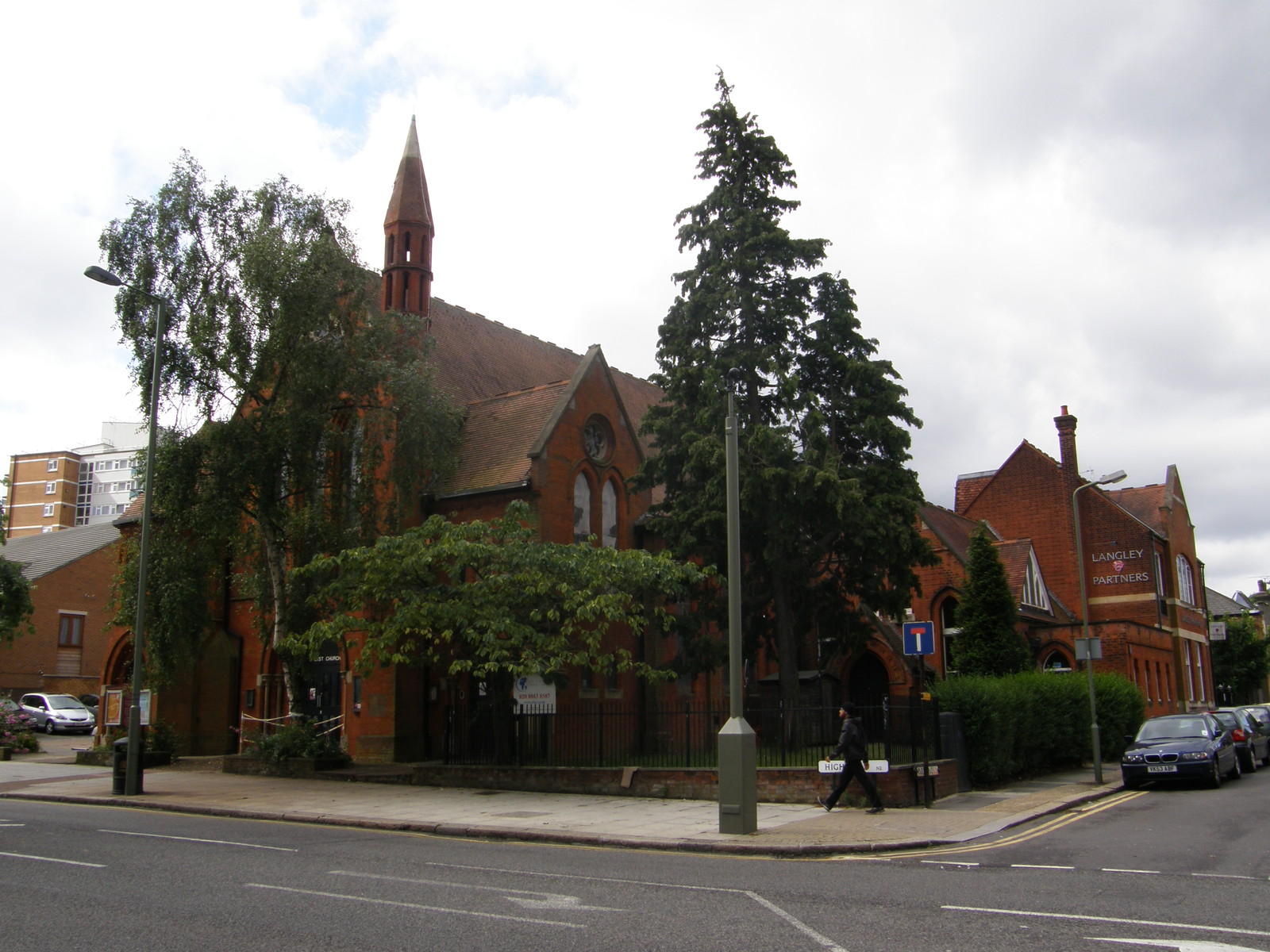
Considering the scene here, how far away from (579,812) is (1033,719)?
11455mm

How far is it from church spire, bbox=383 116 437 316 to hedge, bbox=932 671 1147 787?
20718mm

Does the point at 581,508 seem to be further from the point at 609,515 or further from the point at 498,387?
the point at 498,387

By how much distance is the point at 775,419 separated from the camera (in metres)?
23.7

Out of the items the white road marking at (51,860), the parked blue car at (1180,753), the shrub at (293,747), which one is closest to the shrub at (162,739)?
the shrub at (293,747)

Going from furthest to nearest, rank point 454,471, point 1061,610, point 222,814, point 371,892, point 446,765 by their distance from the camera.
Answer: point 1061,610, point 454,471, point 446,765, point 222,814, point 371,892

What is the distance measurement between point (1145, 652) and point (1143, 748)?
766 inches

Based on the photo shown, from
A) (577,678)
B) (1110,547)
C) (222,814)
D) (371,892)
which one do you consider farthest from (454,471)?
(1110,547)

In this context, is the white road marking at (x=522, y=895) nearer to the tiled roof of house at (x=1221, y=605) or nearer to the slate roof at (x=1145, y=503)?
the slate roof at (x=1145, y=503)

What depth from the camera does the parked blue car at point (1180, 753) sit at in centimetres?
2116

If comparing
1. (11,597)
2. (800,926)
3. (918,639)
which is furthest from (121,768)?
(800,926)

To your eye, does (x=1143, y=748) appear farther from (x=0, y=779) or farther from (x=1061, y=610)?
(x=0, y=779)

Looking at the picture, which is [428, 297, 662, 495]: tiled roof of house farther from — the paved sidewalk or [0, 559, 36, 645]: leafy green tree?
[0, 559, 36, 645]: leafy green tree

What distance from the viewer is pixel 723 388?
2327 cm

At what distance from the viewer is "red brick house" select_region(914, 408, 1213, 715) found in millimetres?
39500
